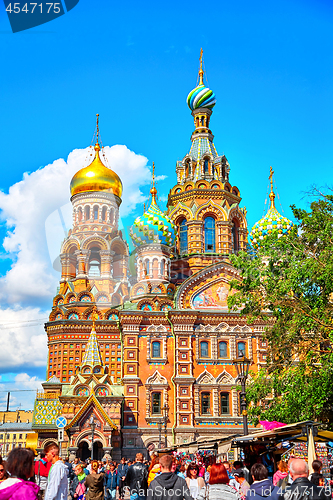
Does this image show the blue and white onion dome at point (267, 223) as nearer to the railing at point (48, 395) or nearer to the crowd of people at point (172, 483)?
the railing at point (48, 395)

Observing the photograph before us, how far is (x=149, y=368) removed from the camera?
31594 mm

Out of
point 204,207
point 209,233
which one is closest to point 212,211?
point 204,207

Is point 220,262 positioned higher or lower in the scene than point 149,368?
higher

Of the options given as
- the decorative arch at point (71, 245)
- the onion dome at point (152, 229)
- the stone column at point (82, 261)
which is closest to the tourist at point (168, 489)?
the onion dome at point (152, 229)

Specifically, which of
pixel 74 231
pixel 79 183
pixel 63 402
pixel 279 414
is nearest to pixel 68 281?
pixel 74 231

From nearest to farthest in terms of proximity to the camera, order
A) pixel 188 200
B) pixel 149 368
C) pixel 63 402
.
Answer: pixel 63 402, pixel 149 368, pixel 188 200

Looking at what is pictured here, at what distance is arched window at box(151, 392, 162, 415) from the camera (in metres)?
31.0

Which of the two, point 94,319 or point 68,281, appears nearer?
point 94,319

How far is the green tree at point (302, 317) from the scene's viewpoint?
16500mm

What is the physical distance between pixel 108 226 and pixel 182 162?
266 inches

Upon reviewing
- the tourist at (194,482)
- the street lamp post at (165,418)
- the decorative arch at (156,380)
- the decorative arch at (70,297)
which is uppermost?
the decorative arch at (70,297)

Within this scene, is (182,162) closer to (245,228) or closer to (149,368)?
(245,228)

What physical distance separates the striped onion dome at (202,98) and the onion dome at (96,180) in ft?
25.2

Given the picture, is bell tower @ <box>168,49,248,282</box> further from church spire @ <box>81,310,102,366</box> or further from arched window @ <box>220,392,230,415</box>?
arched window @ <box>220,392,230,415</box>
